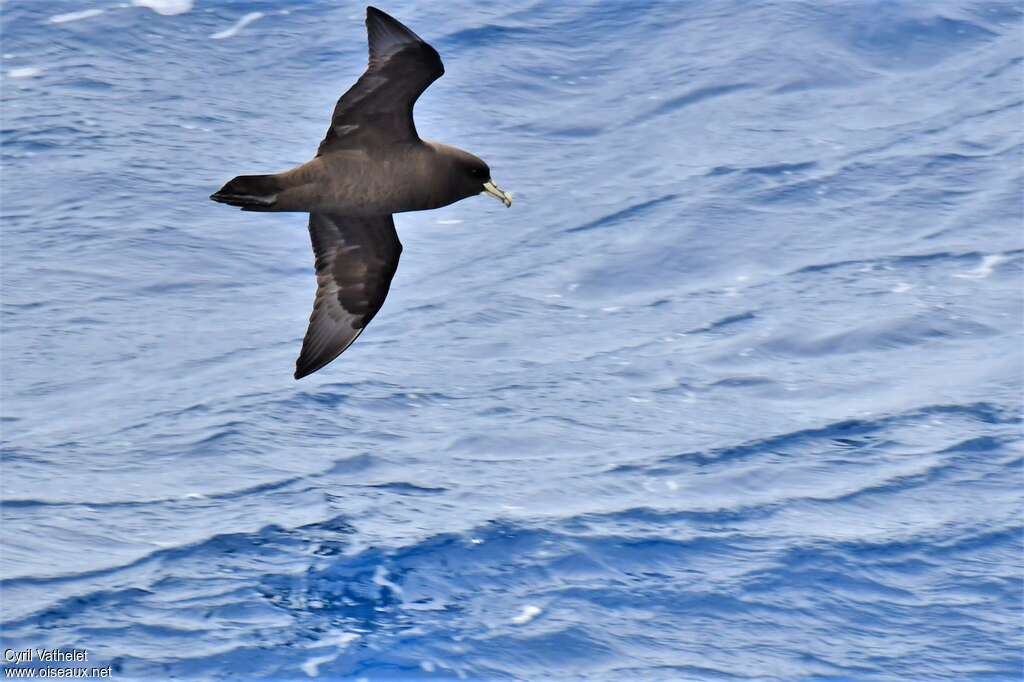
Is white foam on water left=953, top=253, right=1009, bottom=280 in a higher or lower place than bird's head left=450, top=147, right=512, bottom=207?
lower

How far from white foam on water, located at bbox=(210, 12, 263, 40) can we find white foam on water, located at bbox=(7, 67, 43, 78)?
2479 millimetres

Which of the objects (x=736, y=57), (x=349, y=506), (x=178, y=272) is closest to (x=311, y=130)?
(x=178, y=272)

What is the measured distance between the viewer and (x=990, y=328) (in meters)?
19.8

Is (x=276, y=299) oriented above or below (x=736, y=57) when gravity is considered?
below

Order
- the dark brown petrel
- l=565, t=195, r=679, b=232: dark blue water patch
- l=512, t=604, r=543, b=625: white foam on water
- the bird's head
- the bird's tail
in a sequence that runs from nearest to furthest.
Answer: the bird's tail → the dark brown petrel → the bird's head → l=512, t=604, r=543, b=625: white foam on water → l=565, t=195, r=679, b=232: dark blue water patch

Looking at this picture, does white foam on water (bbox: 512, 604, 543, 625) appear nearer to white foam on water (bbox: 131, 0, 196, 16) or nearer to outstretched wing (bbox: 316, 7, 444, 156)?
outstretched wing (bbox: 316, 7, 444, 156)

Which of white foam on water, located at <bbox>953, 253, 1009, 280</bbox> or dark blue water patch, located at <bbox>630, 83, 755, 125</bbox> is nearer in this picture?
white foam on water, located at <bbox>953, 253, 1009, 280</bbox>

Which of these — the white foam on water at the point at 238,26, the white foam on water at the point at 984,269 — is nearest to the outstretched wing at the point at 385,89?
the white foam on water at the point at 984,269

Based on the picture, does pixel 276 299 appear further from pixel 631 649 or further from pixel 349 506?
pixel 631 649

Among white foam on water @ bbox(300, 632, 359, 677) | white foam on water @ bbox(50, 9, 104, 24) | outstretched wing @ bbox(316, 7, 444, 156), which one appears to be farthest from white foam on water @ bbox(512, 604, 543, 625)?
white foam on water @ bbox(50, 9, 104, 24)

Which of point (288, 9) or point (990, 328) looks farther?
point (288, 9)

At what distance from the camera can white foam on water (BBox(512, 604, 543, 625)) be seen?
15.2m

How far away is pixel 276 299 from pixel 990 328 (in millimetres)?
7799

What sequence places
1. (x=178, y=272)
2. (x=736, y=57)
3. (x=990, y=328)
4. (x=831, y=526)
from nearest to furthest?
1. (x=831, y=526)
2. (x=990, y=328)
3. (x=178, y=272)
4. (x=736, y=57)
